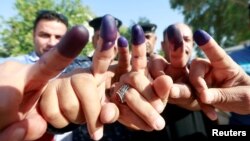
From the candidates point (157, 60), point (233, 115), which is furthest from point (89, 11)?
point (157, 60)

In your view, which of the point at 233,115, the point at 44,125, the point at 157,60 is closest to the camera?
the point at 44,125

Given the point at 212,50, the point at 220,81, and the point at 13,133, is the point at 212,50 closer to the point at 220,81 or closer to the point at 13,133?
the point at 220,81

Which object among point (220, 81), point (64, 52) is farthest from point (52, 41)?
point (64, 52)

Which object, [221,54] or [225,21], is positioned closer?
[221,54]

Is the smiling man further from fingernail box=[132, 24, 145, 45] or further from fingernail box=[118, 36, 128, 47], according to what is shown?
fingernail box=[132, 24, 145, 45]

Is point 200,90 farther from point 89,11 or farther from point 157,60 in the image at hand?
point 89,11

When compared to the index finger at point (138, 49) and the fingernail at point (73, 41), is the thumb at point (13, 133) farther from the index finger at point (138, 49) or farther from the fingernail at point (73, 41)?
the index finger at point (138, 49)
